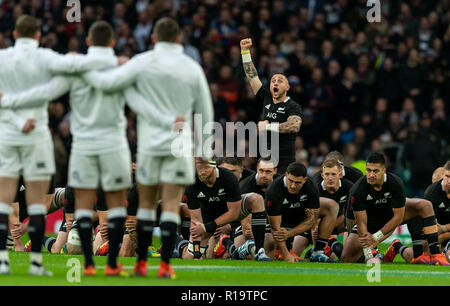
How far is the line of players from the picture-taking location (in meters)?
13.0

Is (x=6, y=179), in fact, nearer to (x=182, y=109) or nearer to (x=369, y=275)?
(x=182, y=109)

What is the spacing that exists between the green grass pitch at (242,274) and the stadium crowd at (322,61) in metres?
8.21

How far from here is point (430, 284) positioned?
387 inches

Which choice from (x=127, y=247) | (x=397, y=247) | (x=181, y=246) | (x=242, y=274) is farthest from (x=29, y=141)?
(x=397, y=247)

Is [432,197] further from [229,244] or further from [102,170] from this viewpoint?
[102,170]

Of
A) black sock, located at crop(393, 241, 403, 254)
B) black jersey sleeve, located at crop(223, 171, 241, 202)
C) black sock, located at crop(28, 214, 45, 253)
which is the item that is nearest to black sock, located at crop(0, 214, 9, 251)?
black sock, located at crop(28, 214, 45, 253)

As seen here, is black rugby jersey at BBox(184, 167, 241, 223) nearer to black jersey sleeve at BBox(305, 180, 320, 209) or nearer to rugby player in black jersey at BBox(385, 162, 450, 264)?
black jersey sleeve at BBox(305, 180, 320, 209)

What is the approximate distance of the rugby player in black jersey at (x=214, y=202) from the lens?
13008 millimetres

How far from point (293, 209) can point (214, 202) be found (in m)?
1.12

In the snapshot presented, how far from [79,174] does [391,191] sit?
5224 millimetres

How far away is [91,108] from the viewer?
941 cm

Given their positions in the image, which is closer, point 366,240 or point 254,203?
point 366,240
